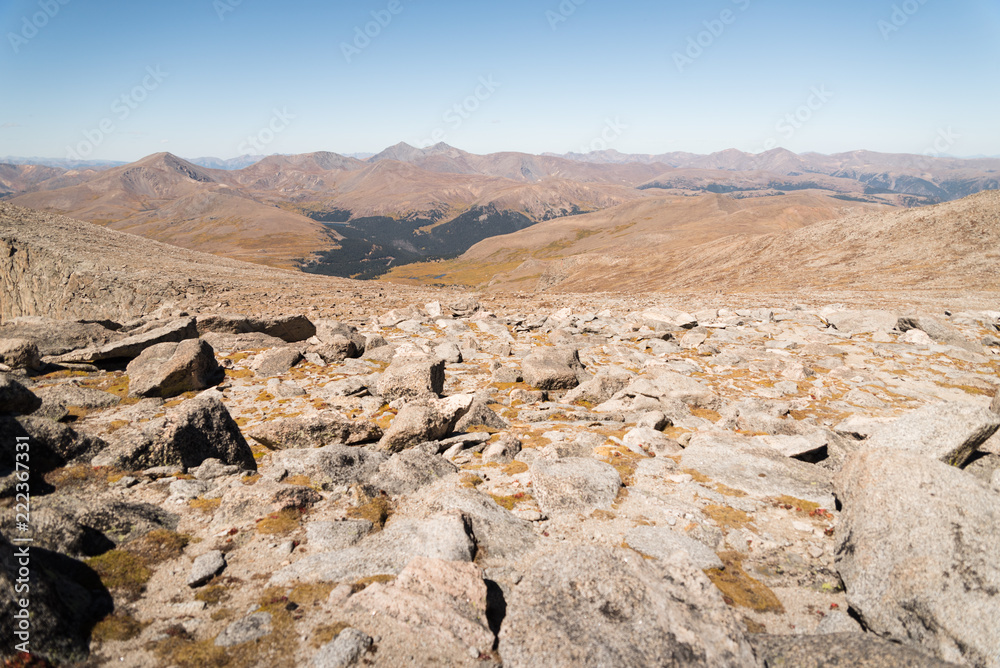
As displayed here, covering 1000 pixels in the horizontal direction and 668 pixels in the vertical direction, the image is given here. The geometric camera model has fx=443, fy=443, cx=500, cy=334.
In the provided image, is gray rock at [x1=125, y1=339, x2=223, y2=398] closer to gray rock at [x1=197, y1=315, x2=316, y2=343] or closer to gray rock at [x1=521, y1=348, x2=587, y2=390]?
gray rock at [x1=197, y1=315, x2=316, y2=343]

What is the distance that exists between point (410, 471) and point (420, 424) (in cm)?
155

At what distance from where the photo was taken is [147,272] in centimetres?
3462

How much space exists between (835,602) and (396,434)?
7.96 metres

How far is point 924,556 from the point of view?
537 cm

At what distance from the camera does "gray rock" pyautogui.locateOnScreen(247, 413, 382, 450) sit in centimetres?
981

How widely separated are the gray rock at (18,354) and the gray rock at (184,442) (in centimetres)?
721

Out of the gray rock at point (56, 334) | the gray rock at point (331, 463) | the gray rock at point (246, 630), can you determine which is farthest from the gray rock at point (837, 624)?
the gray rock at point (56, 334)

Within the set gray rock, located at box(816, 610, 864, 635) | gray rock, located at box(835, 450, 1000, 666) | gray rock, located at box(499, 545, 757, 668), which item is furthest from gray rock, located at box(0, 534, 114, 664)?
gray rock, located at box(835, 450, 1000, 666)

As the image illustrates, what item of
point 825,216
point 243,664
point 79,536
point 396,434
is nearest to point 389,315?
point 396,434

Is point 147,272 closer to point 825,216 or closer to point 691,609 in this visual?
point 691,609

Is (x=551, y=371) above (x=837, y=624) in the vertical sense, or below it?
above

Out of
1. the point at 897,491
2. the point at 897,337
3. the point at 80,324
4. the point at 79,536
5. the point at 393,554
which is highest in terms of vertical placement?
the point at 80,324

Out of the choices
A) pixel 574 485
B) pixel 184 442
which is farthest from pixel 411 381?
pixel 574 485

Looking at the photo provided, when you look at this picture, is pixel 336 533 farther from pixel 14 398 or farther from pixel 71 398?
pixel 71 398
